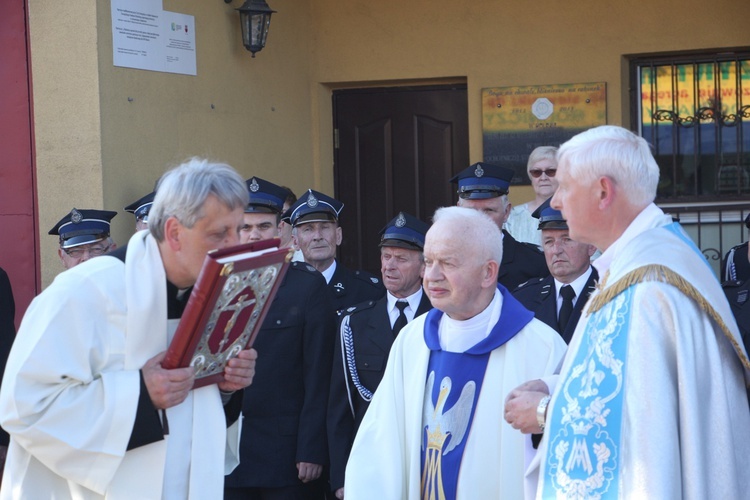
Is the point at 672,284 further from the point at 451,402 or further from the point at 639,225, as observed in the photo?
the point at 451,402

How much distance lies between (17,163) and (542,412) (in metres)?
4.93

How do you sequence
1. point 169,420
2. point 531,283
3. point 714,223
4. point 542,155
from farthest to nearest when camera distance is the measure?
point 714,223 → point 542,155 → point 531,283 → point 169,420

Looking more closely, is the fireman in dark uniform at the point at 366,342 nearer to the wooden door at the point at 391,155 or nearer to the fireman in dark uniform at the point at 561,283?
the fireman in dark uniform at the point at 561,283

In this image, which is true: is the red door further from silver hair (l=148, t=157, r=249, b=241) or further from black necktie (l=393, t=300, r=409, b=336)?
silver hair (l=148, t=157, r=249, b=241)

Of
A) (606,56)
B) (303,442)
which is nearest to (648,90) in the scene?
(606,56)

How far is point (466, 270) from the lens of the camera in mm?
3986

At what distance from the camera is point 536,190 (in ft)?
22.3

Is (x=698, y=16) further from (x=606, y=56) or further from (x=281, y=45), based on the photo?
(x=281, y=45)

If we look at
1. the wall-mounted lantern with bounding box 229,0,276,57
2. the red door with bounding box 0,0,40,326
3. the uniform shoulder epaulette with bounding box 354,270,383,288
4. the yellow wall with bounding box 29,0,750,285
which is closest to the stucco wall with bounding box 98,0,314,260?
the yellow wall with bounding box 29,0,750,285

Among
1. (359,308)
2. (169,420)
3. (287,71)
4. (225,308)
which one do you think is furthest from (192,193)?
(287,71)

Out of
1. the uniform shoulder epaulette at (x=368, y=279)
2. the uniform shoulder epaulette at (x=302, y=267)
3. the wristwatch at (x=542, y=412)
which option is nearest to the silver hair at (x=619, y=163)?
the wristwatch at (x=542, y=412)

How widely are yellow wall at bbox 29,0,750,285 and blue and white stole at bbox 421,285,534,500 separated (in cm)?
336

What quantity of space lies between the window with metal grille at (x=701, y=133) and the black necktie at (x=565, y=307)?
334 centimetres

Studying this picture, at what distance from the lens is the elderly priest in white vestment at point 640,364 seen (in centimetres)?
290
